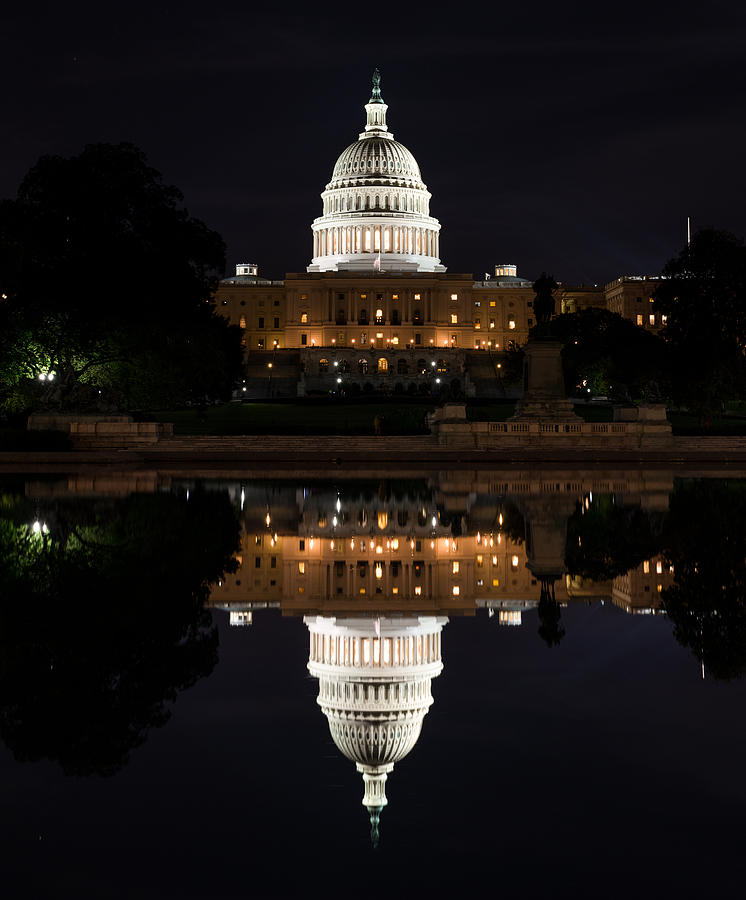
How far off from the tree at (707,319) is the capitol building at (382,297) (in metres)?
64.2

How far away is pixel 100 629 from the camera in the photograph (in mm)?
12516

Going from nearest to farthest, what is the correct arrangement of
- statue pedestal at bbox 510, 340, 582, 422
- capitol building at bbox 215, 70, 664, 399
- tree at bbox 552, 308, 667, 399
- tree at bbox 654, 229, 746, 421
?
1. statue pedestal at bbox 510, 340, 582, 422
2. tree at bbox 654, 229, 746, 421
3. tree at bbox 552, 308, 667, 399
4. capitol building at bbox 215, 70, 664, 399

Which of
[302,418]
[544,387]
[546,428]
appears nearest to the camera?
[546,428]

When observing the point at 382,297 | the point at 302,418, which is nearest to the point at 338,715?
the point at 302,418

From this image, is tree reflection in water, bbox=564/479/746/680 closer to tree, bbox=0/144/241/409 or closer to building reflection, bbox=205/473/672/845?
building reflection, bbox=205/473/672/845

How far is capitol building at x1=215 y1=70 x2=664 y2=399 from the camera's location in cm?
14725

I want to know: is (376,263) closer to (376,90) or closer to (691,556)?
(376,90)

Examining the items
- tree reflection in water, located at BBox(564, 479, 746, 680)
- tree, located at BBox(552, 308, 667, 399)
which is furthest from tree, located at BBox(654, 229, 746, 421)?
tree reflection in water, located at BBox(564, 479, 746, 680)

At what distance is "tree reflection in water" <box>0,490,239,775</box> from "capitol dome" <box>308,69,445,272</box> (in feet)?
508

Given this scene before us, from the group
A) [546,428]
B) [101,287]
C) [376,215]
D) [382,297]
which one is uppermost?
[376,215]

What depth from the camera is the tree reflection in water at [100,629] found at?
890 cm

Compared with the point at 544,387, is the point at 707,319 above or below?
above

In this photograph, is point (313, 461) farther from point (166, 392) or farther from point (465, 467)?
point (166, 392)

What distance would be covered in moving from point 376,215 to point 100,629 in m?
166
